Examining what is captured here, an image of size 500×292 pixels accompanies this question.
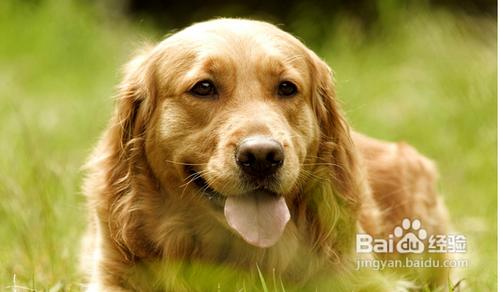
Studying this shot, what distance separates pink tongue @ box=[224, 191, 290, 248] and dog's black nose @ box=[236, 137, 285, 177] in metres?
0.16

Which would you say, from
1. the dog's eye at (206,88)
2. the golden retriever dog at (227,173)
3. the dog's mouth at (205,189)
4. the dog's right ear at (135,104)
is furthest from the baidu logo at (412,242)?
the dog's right ear at (135,104)

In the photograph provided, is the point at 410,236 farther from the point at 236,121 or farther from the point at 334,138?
the point at 236,121

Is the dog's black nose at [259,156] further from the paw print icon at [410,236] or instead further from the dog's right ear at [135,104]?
the paw print icon at [410,236]

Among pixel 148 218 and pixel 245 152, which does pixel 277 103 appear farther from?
pixel 148 218

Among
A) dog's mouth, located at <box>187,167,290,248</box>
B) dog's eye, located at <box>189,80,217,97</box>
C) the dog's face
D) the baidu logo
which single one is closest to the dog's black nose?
the dog's face

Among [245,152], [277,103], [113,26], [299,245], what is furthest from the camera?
[113,26]

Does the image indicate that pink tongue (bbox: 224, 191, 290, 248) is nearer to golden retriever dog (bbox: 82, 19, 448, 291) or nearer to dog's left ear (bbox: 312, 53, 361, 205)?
golden retriever dog (bbox: 82, 19, 448, 291)

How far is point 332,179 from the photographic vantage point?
14.3 ft

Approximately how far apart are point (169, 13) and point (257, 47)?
34.1ft

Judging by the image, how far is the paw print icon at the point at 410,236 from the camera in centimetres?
477

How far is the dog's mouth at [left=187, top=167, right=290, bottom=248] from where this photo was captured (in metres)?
3.88

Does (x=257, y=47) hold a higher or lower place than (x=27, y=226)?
higher

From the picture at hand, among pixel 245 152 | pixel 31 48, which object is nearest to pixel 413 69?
pixel 31 48

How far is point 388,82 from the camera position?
9.51 m
